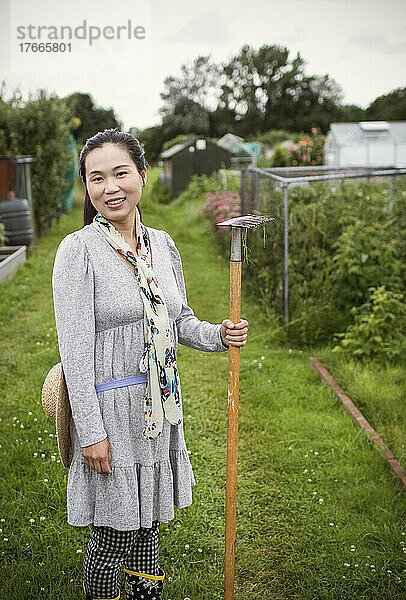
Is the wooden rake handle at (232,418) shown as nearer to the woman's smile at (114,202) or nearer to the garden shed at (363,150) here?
the woman's smile at (114,202)

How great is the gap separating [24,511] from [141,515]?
1427mm

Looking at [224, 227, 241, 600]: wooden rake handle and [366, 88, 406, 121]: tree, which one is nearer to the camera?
[224, 227, 241, 600]: wooden rake handle

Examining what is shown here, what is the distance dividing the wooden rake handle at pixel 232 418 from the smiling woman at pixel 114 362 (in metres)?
0.22

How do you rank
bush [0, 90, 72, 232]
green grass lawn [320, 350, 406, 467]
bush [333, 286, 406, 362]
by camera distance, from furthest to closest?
bush [0, 90, 72, 232], bush [333, 286, 406, 362], green grass lawn [320, 350, 406, 467]

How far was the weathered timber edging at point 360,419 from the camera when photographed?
3.57 metres

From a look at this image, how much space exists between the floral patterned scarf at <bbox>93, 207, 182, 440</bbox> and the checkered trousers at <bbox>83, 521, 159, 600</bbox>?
377mm

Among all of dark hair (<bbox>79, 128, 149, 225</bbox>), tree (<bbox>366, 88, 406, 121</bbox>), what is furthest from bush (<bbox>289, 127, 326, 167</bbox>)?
tree (<bbox>366, 88, 406, 121</bbox>)

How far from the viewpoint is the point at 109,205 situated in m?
1.95

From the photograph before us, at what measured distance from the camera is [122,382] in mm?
1946

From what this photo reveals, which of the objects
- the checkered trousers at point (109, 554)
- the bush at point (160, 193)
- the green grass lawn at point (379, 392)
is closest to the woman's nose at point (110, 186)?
the checkered trousers at point (109, 554)

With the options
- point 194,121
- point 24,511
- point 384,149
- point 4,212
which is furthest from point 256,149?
point 24,511

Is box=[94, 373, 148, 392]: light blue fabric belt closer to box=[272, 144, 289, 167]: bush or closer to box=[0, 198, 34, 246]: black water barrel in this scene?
box=[0, 198, 34, 246]: black water barrel

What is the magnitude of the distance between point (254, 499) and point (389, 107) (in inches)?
2393

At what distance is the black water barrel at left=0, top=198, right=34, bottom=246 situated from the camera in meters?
9.73
